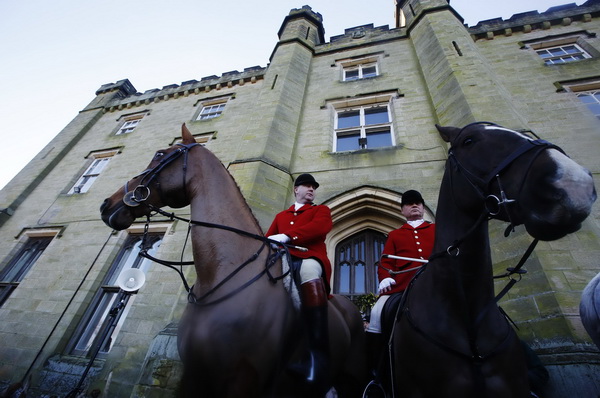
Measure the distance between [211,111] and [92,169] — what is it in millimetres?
5316

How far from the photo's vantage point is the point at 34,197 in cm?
1019

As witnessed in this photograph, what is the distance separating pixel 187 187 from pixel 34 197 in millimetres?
11621

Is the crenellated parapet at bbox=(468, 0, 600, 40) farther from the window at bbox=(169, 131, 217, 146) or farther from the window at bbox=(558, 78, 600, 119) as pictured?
the window at bbox=(169, 131, 217, 146)

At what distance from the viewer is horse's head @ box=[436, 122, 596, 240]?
4.40 feet

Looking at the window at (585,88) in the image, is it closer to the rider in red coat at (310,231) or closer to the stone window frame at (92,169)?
the rider in red coat at (310,231)

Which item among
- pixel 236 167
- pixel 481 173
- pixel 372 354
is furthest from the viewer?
pixel 236 167

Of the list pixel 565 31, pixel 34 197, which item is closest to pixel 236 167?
pixel 34 197

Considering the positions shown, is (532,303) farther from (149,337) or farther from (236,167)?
(149,337)

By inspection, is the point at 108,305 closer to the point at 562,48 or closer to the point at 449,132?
the point at 449,132

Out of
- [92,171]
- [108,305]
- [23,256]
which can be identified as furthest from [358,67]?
[23,256]

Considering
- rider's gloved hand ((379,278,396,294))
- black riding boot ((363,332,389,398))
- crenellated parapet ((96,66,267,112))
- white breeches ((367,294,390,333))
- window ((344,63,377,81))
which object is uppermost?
crenellated parapet ((96,66,267,112))

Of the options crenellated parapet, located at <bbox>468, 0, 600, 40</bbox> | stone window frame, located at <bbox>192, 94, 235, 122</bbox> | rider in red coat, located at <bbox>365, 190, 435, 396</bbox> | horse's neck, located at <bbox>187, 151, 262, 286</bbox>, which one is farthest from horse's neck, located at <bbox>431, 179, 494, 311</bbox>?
crenellated parapet, located at <bbox>468, 0, 600, 40</bbox>

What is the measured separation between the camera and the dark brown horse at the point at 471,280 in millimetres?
1559

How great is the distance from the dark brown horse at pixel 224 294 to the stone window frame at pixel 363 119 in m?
5.23
